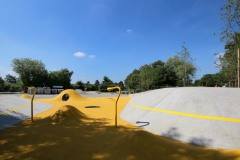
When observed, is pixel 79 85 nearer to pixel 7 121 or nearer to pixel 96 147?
pixel 7 121

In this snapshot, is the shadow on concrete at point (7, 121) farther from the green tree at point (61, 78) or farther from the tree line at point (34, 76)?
the green tree at point (61, 78)

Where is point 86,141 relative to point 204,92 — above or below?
below

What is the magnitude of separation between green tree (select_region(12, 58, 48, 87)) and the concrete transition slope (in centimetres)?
6544

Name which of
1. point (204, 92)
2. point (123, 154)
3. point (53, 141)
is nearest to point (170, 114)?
point (204, 92)

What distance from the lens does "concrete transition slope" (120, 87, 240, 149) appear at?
6.32 metres

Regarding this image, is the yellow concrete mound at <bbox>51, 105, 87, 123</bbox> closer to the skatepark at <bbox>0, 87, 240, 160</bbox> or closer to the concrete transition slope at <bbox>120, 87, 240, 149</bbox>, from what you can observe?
the skatepark at <bbox>0, 87, 240, 160</bbox>

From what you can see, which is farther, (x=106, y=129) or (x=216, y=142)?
(x=106, y=129)

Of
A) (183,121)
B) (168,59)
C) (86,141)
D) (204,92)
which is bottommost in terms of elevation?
(86,141)

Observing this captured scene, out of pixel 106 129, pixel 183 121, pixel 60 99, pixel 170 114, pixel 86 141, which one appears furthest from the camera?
pixel 60 99

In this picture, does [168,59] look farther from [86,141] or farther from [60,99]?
[86,141]

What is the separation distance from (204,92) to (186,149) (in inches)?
170

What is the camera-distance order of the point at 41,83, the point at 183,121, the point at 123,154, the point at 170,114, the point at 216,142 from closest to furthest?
1. the point at 123,154
2. the point at 216,142
3. the point at 183,121
4. the point at 170,114
5. the point at 41,83

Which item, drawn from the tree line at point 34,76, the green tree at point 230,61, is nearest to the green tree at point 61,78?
the tree line at point 34,76

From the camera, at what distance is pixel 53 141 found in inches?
279
